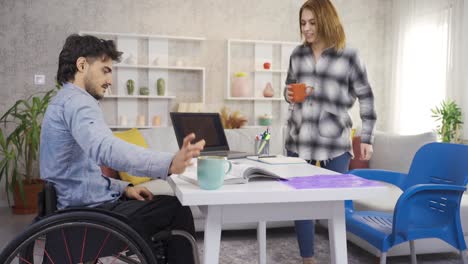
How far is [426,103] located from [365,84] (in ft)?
10.3

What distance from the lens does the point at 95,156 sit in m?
1.13

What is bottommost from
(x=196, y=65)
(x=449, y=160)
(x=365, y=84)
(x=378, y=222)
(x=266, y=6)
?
(x=378, y=222)

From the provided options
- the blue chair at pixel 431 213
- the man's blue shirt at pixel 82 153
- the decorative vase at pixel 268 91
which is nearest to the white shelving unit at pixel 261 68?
the decorative vase at pixel 268 91

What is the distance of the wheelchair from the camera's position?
3.53 ft

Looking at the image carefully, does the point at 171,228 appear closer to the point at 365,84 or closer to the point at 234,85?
the point at 365,84

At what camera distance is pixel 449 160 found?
6.14ft

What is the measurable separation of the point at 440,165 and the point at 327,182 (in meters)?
0.90

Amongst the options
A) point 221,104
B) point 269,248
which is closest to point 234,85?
point 221,104

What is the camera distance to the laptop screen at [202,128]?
200cm

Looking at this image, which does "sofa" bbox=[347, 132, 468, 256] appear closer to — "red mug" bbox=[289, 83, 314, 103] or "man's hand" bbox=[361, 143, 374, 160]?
"man's hand" bbox=[361, 143, 374, 160]

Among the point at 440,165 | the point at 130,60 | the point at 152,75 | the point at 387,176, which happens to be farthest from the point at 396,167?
the point at 130,60

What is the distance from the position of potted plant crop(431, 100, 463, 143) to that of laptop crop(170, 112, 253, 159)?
9.42 feet

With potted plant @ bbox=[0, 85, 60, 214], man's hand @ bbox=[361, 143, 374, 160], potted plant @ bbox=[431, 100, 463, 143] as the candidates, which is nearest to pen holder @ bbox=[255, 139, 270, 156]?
man's hand @ bbox=[361, 143, 374, 160]

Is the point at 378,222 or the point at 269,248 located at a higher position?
the point at 378,222
